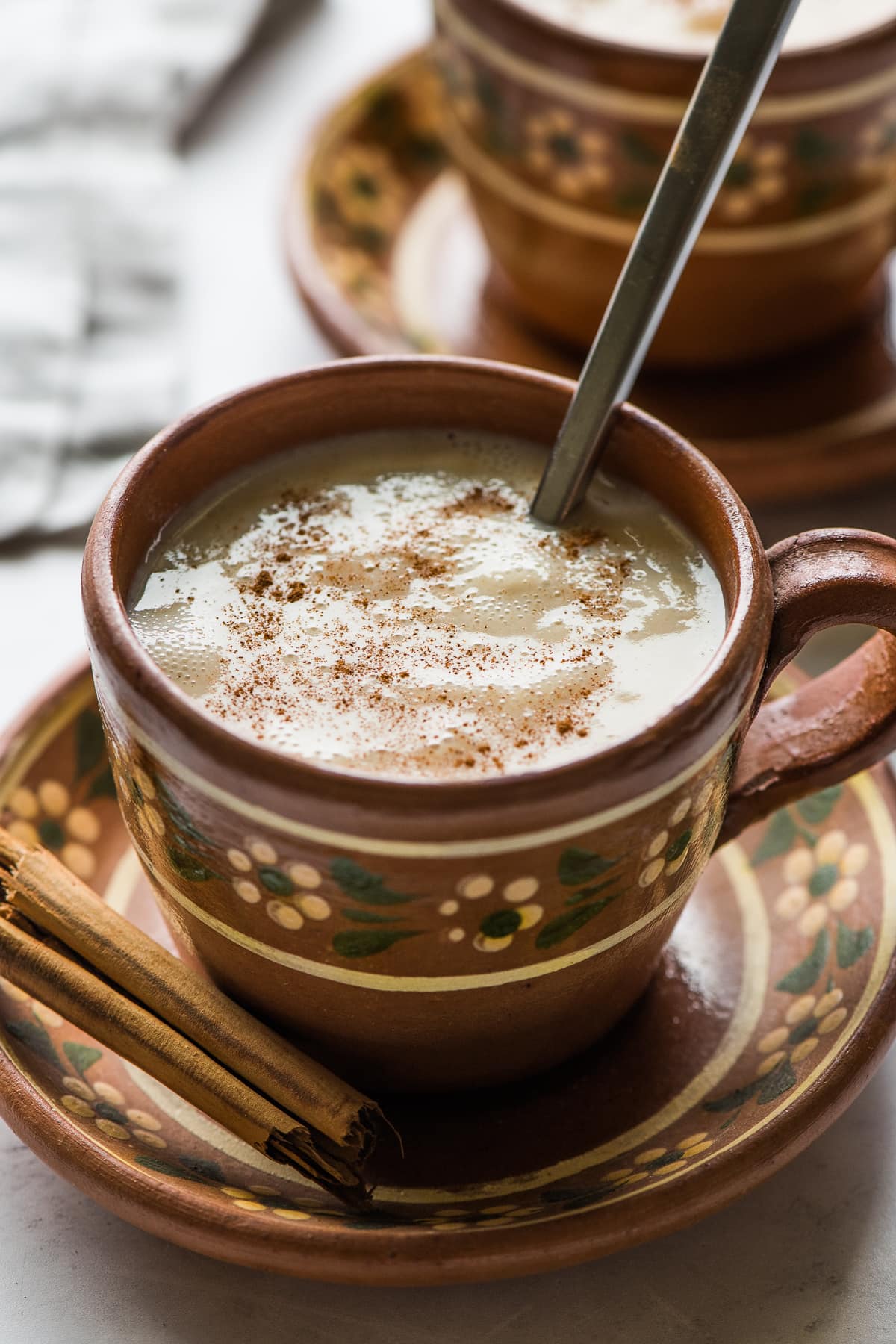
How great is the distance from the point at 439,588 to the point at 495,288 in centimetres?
77

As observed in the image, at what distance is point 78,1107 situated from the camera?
915mm

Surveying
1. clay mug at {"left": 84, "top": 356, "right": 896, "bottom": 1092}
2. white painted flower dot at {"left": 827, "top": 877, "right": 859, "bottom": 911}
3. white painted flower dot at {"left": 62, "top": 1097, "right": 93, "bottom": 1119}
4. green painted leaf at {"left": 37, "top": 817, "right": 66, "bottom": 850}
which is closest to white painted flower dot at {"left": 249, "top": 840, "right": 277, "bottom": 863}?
clay mug at {"left": 84, "top": 356, "right": 896, "bottom": 1092}

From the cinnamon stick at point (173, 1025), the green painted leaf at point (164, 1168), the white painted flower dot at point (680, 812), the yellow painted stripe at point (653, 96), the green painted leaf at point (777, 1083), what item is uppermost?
the yellow painted stripe at point (653, 96)

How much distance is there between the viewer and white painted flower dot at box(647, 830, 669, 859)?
2.72ft

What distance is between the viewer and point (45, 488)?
1433 mm

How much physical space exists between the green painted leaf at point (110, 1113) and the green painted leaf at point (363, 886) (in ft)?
0.75

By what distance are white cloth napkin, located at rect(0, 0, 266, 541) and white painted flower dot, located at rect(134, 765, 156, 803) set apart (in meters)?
0.61

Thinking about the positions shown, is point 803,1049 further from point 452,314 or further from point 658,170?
point 452,314

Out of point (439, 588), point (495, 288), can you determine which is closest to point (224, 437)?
point (439, 588)

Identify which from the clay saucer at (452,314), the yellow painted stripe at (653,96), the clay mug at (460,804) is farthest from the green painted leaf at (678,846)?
the yellow painted stripe at (653,96)

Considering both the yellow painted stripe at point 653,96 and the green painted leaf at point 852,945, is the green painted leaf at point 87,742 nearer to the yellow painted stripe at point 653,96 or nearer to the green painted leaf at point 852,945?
the green painted leaf at point 852,945

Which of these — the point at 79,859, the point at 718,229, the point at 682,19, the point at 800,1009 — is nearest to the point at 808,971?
the point at 800,1009

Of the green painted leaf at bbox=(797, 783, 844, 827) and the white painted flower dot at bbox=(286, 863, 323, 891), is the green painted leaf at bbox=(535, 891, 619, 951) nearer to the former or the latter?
the white painted flower dot at bbox=(286, 863, 323, 891)

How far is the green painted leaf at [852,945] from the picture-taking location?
993 millimetres
